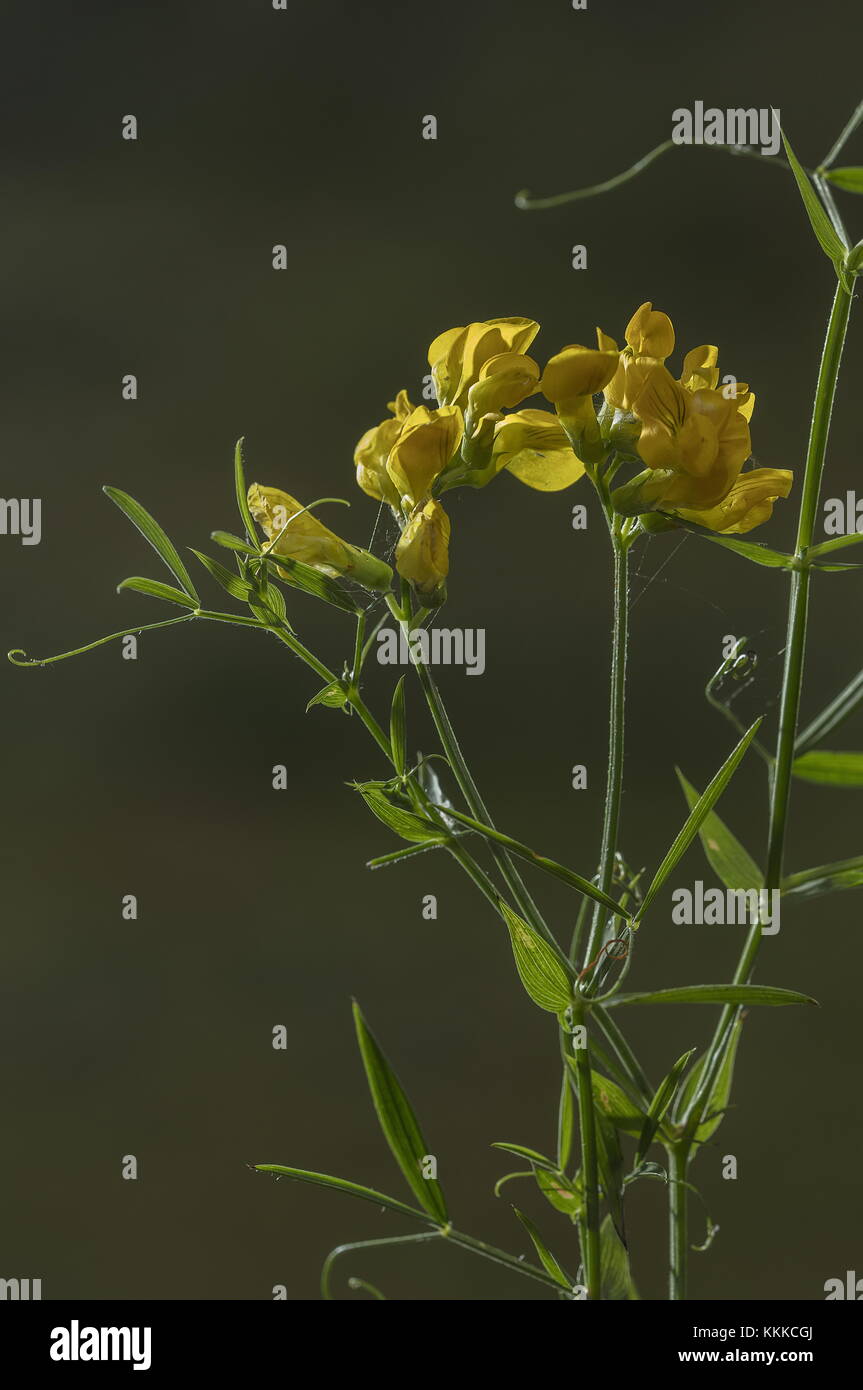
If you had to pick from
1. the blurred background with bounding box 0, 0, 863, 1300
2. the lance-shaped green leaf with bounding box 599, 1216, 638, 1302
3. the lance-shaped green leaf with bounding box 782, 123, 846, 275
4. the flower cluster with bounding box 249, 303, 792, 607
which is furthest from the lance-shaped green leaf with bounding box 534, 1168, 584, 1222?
the blurred background with bounding box 0, 0, 863, 1300

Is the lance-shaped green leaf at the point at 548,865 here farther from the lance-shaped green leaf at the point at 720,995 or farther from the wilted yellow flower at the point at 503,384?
the wilted yellow flower at the point at 503,384

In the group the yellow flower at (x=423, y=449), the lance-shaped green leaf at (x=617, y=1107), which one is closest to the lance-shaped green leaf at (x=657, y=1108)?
the lance-shaped green leaf at (x=617, y=1107)

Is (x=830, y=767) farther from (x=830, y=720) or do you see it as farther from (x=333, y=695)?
(x=333, y=695)

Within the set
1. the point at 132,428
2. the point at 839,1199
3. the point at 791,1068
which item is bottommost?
the point at 839,1199

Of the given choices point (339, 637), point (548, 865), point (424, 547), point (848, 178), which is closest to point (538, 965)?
point (548, 865)

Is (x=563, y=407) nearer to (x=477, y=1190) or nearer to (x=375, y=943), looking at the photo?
(x=375, y=943)

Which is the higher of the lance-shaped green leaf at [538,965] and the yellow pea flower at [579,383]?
the yellow pea flower at [579,383]
